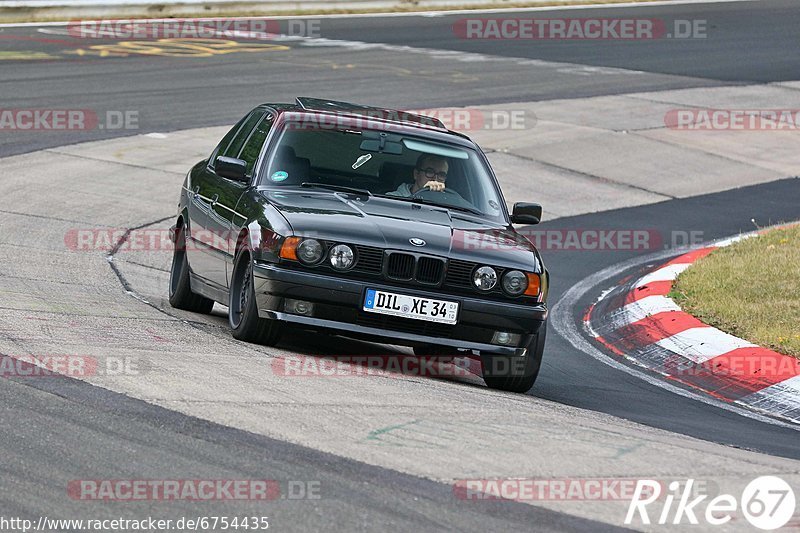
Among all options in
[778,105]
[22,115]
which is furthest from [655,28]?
[22,115]

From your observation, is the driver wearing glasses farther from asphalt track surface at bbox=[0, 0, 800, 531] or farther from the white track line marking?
the white track line marking

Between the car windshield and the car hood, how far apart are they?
183 millimetres

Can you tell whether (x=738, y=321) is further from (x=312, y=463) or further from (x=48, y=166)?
(x=48, y=166)

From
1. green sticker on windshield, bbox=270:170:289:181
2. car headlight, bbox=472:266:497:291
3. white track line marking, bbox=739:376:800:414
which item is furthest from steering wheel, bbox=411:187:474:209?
white track line marking, bbox=739:376:800:414

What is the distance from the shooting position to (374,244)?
7.79 meters

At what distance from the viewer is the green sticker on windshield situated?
→ 8828 mm

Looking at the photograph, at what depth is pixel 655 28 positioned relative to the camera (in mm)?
31109

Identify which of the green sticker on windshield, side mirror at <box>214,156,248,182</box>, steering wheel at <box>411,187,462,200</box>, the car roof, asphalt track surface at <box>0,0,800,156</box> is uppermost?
the car roof

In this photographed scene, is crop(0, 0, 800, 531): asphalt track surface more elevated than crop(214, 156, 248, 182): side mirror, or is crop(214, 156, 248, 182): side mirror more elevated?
crop(214, 156, 248, 182): side mirror

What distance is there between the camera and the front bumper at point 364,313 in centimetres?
774

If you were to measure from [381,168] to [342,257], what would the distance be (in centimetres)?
128

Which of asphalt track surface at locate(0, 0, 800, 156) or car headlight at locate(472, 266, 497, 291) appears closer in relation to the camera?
car headlight at locate(472, 266, 497, 291)

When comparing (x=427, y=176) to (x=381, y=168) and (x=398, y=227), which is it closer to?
(x=381, y=168)

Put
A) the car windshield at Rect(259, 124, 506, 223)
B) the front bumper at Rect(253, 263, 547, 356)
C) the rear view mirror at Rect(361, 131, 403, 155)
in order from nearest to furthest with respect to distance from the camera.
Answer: the front bumper at Rect(253, 263, 547, 356)
the car windshield at Rect(259, 124, 506, 223)
the rear view mirror at Rect(361, 131, 403, 155)
